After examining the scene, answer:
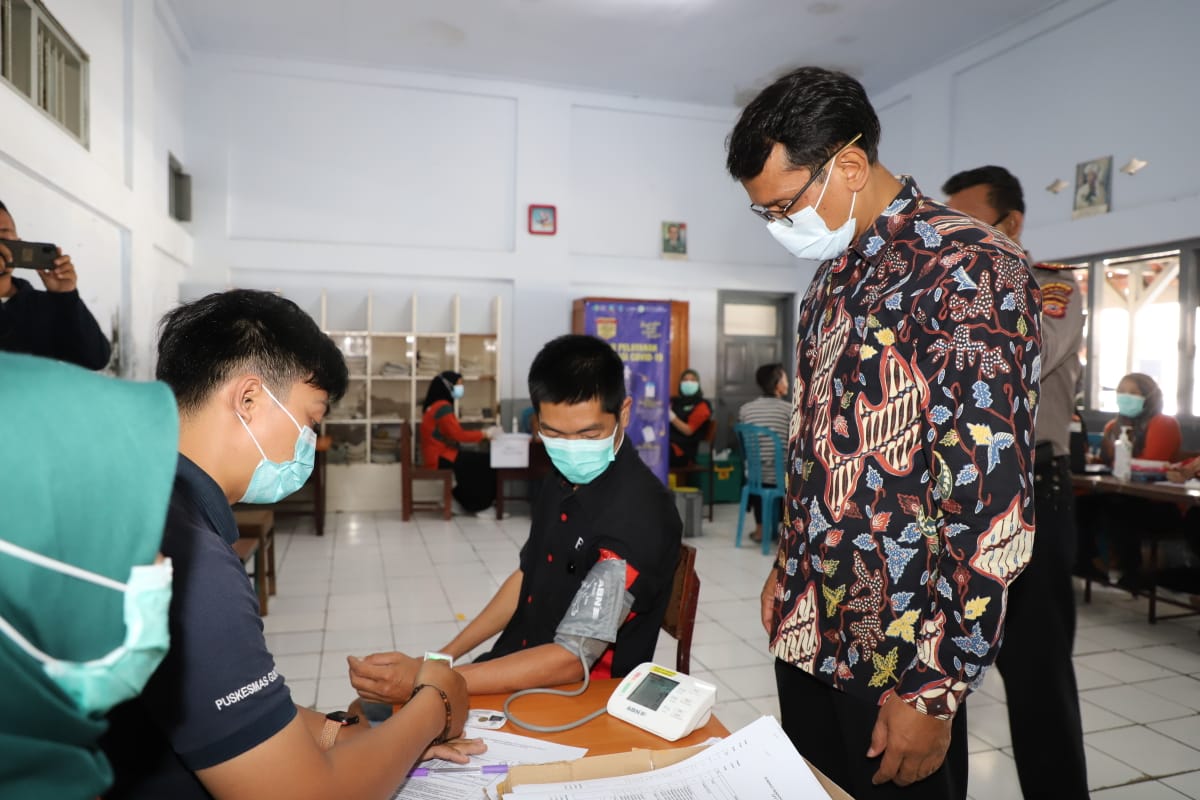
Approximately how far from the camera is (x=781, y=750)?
0.97 meters

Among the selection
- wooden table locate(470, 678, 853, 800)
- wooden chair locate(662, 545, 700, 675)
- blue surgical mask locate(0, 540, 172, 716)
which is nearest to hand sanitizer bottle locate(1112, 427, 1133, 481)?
wooden chair locate(662, 545, 700, 675)

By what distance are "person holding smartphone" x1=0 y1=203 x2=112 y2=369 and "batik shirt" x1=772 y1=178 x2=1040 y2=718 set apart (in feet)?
8.03

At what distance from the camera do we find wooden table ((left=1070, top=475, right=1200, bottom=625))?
364 cm

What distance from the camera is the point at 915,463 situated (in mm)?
1093

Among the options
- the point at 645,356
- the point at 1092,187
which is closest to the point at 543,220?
the point at 645,356

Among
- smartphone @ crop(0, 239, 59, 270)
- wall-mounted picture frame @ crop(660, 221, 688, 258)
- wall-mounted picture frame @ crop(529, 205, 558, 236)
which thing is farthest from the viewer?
wall-mounted picture frame @ crop(660, 221, 688, 258)

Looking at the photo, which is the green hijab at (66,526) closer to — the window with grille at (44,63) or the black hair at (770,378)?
the window with grille at (44,63)

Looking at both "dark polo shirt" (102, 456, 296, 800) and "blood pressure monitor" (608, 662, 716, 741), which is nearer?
"dark polo shirt" (102, 456, 296, 800)

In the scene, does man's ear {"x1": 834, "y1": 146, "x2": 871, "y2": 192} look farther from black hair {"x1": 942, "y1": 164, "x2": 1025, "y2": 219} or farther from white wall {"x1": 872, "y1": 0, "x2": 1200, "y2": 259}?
white wall {"x1": 872, "y1": 0, "x2": 1200, "y2": 259}

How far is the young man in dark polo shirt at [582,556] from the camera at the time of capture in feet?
4.56

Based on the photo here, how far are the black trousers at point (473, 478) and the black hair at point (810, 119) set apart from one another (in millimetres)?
5539

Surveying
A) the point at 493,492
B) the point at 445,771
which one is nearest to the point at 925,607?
the point at 445,771

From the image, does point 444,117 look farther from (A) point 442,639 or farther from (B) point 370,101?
(A) point 442,639

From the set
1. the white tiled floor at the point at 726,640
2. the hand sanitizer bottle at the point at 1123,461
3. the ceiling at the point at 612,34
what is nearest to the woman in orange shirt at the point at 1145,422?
the hand sanitizer bottle at the point at 1123,461
